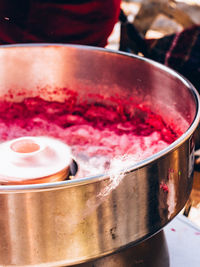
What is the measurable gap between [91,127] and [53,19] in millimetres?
350

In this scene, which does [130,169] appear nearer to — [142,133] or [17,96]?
[142,133]

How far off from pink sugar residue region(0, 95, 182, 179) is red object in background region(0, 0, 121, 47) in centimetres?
22

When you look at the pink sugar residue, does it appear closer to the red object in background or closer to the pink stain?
the red object in background

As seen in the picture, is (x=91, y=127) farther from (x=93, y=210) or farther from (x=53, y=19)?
→ (x=93, y=210)

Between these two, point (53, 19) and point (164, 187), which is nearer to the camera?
point (164, 187)

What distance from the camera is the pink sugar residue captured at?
0.98 metres

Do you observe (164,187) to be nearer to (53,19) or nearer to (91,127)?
(91,127)

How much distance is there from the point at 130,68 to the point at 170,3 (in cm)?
247

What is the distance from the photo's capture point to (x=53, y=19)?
1.16 metres

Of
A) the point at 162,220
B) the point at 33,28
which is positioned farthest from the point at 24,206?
the point at 33,28

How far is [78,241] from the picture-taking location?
0.52 meters

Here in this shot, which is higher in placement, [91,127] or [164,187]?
[164,187]

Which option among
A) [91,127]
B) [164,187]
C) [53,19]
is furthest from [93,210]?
[53,19]

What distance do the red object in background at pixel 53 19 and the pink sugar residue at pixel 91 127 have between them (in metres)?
0.22
